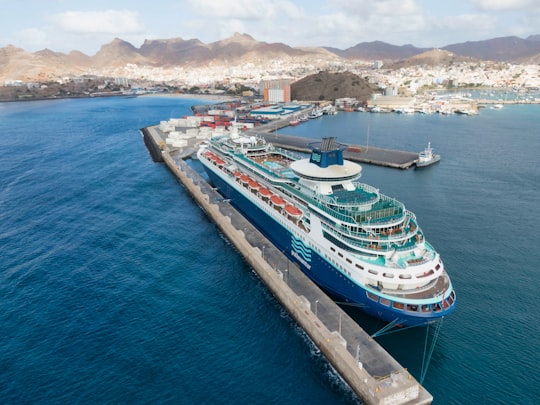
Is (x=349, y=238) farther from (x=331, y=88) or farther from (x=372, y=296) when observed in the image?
(x=331, y=88)

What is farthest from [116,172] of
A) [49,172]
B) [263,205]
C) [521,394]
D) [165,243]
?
[521,394]

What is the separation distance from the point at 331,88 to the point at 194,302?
158 meters

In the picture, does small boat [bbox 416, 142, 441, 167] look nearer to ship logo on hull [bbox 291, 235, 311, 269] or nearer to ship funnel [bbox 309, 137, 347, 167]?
ship funnel [bbox 309, 137, 347, 167]

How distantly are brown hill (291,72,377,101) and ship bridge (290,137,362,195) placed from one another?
459 feet

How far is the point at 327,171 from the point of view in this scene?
33.3m

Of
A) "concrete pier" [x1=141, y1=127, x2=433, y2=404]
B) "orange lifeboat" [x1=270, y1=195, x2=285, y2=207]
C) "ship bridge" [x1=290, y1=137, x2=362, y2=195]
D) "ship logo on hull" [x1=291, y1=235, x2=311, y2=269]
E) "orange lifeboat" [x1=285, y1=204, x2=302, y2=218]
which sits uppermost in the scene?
"ship bridge" [x1=290, y1=137, x2=362, y2=195]

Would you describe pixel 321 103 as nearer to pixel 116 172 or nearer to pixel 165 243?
pixel 116 172

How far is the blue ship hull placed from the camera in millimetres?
24234

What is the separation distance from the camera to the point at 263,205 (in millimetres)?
37625

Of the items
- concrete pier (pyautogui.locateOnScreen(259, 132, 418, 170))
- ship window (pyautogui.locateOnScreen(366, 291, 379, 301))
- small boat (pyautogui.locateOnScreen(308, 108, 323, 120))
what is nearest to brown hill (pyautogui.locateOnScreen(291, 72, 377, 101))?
small boat (pyautogui.locateOnScreen(308, 108, 323, 120))

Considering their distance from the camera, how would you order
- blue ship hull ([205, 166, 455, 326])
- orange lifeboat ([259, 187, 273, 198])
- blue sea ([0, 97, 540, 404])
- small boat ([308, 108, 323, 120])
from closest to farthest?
blue sea ([0, 97, 540, 404]), blue ship hull ([205, 166, 455, 326]), orange lifeboat ([259, 187, 273, 198]), small boat ([308, 108, 323, 120])

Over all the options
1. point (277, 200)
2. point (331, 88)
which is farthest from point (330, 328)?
point (331, 88)

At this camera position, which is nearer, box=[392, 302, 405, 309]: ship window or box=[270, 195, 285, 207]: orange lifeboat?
box=[392, 302, 405, 309]: ship window

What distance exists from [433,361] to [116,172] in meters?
61.5
